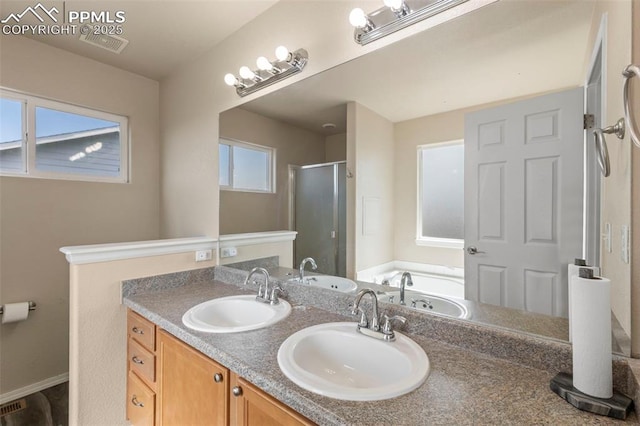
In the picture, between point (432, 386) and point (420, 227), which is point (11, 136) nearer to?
point (420, 227)

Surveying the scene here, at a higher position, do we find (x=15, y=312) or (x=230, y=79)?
(x=230, y=79)

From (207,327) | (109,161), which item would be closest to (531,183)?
(207,327)

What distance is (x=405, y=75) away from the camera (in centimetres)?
131

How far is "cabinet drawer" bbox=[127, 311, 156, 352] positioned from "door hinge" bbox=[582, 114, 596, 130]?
200cm

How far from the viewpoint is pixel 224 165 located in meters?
2.12

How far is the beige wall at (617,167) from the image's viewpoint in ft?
2.48

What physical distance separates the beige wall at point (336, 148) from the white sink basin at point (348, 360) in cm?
84

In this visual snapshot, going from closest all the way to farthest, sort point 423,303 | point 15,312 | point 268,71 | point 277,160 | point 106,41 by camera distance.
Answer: point 423,303
point 268,71
point 277,160
point 15,312
point 106,41

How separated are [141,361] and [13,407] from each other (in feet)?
4.21

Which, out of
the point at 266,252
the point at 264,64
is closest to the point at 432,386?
the point at 266,252

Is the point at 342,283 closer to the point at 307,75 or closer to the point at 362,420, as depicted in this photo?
the point at 362,420

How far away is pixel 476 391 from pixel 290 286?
1.03 m

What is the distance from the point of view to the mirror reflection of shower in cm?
158

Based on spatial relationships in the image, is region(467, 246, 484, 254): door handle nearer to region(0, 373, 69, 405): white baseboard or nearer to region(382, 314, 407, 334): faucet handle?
region(382, 314, 407, 334): faucet handle
